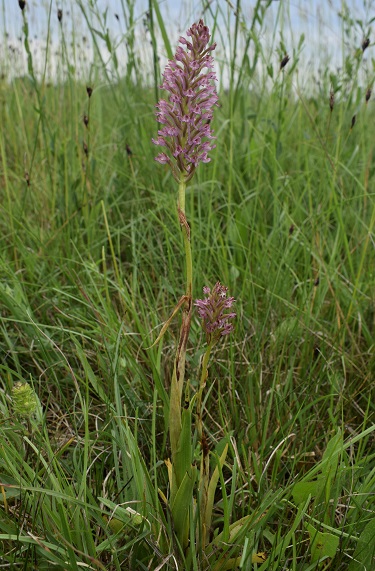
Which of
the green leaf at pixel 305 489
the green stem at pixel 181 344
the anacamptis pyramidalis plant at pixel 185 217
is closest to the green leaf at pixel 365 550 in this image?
the green leaf at pixel 305 489

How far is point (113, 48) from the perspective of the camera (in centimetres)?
243

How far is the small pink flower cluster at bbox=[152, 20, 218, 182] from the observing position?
102cm

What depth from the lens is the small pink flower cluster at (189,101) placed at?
3.33 feet

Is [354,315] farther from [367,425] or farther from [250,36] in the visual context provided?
[250,36]

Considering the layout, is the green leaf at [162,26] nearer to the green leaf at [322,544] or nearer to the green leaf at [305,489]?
the green leaf at [305,489]

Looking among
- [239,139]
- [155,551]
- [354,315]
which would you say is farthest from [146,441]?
[239,139]

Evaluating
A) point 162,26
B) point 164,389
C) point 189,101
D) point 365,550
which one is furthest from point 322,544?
point 162,26

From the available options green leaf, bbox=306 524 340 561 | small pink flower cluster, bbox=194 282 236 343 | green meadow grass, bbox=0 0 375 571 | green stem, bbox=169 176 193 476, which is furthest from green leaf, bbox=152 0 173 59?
green leaf, bbox=306 524 340 561

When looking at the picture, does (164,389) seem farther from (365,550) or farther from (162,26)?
(162,26)

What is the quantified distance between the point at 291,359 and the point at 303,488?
1.53 ft

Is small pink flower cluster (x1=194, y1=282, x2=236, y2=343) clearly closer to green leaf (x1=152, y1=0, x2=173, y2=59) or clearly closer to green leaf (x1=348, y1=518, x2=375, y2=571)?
green leaf (x1=348, y1=518, x2=375, y2=571)

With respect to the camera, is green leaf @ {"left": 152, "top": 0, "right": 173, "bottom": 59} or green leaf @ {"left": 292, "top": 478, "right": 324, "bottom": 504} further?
green leaf @ {"left": 152, "top": 0, "right": 173, "bottom": 59}

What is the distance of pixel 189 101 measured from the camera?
1.03 m

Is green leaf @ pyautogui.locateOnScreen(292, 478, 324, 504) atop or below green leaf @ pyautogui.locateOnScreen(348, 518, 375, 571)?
atop
